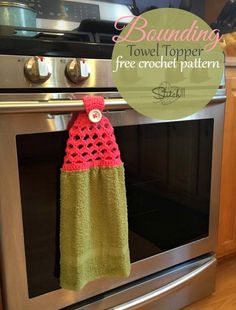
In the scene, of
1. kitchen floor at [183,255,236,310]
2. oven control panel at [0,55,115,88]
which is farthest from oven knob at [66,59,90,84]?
kitchen floor at [183,255,236,310]

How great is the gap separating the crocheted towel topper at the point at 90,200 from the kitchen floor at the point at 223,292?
20.3 inches

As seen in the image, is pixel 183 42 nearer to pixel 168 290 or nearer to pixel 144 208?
pixel 144 208

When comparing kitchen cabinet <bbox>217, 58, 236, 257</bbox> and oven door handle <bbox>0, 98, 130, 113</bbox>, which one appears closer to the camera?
oven door handle <bbox>0, 98, 130, 113</bbox>

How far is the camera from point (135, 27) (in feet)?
2.75

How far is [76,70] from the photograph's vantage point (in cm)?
73

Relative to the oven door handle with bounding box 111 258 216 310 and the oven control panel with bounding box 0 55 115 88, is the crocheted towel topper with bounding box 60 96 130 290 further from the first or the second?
the oven door handle with bounding box 111 258 216 310

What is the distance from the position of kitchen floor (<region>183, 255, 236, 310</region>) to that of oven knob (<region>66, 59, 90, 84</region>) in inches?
35.4

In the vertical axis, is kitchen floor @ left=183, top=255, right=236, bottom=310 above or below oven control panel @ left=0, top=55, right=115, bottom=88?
below

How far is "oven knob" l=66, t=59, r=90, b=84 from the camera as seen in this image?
0.73 meters

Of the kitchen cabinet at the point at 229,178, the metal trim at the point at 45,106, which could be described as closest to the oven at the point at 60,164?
the metal trim at the point at 45,106

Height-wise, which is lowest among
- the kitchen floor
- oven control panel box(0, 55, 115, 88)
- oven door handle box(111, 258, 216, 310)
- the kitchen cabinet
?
the kitchen floor

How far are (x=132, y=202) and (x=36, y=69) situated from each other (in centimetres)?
45

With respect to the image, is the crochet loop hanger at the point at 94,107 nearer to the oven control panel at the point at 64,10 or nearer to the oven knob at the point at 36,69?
the oven knob at the point at 36,69

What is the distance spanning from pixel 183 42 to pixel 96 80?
312 mm
